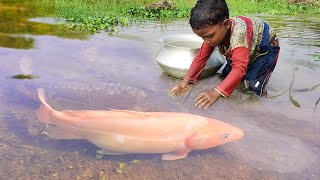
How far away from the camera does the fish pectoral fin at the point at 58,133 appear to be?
2.37 metres

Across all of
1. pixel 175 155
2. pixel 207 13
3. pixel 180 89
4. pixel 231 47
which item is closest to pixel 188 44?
pixel 180 89

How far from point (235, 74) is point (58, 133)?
152 centimetres

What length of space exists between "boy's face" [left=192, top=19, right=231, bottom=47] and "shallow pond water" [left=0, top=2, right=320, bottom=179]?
1.88 ft

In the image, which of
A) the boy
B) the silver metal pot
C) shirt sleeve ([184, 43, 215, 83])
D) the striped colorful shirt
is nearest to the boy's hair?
the boy

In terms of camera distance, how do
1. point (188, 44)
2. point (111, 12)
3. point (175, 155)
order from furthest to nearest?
point (111, 12) < point (188, 44) < point (175, 155)

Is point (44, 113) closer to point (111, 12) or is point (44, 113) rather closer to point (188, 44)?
point (188, 44)

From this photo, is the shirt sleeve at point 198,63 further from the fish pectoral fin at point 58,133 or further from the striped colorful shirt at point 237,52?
the fish pectoral fin at point 58,133

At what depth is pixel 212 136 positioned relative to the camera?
91.4 inches

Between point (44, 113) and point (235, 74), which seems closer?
point (44, 113)

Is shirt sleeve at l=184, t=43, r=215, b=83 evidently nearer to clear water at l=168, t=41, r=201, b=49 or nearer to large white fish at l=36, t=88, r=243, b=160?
clear water at l=168, t=41, r=201, b=49

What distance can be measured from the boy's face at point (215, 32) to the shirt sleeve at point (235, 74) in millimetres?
178

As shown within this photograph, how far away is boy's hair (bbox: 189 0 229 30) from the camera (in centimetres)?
281

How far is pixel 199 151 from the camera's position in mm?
2314

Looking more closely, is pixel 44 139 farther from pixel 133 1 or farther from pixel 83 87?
pixel 133 1
